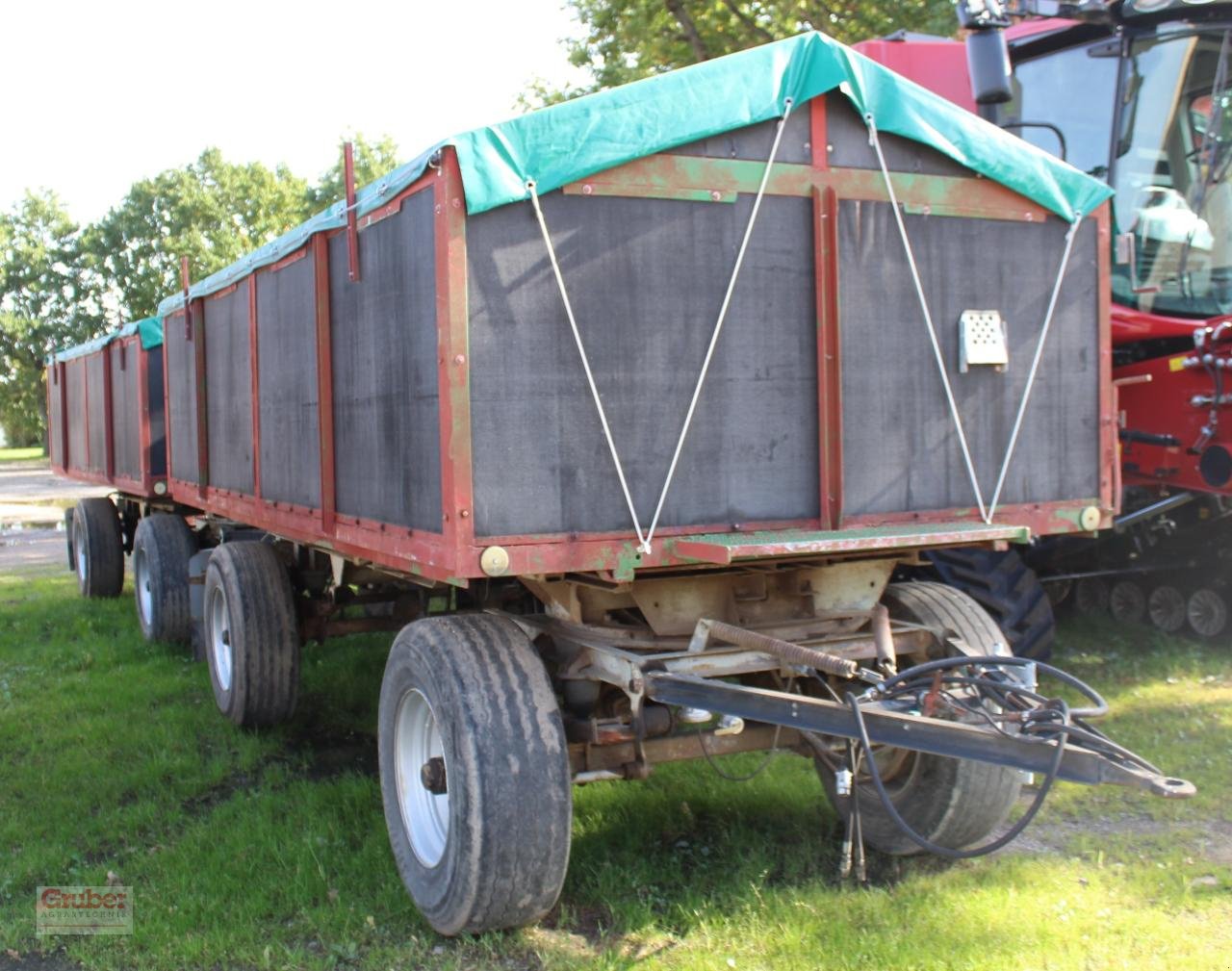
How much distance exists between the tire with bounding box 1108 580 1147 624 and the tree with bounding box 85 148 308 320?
45.2 metres

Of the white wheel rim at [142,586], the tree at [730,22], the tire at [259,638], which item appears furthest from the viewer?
the tree at [730,22]

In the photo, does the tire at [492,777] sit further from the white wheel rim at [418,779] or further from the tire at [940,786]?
the tire at [940,786]

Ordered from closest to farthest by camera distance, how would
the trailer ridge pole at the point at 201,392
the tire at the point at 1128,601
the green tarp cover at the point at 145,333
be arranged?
1. the trailer ridge pole at the point at 201,392
2. the tire at the point at 1128,601
3. the green tarp cover at the point at 145,333

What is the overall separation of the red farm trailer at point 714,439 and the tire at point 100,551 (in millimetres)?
7884

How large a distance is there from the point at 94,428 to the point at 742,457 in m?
10.4

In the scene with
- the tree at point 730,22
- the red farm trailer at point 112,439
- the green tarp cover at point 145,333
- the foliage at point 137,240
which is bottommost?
the red farm trailer at point 112,439

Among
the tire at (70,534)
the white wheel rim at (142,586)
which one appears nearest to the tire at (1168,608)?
the white wheel rim at (142,586)

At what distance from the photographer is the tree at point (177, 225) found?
50031 mm

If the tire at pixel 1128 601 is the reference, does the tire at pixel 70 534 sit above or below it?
above

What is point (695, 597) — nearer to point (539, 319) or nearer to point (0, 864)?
point (539, 319)

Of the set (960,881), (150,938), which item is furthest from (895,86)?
(150,938)

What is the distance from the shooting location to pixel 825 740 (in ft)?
15.5

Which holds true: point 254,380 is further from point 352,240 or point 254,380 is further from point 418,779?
point 418,779

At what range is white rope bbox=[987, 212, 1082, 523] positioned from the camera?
462cm
